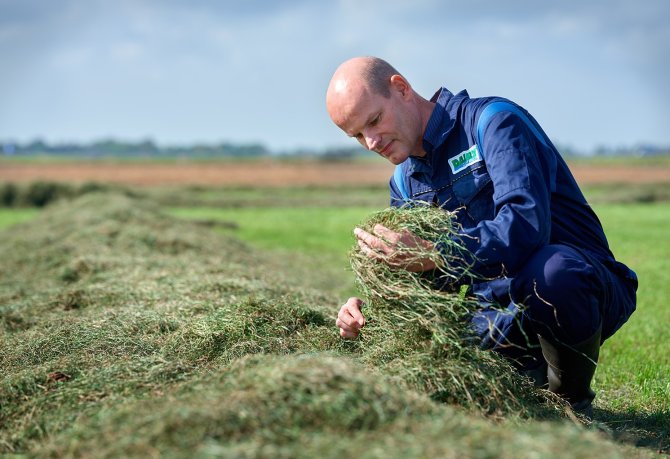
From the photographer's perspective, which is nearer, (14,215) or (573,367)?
(573,367)

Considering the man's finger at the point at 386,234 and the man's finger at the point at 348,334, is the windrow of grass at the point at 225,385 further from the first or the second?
the man's finger at the point at 386,234

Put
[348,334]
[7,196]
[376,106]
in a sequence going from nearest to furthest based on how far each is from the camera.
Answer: [376,106] → [348,334] → [7,196]

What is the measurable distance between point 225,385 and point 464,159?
1.80 m

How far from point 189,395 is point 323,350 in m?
1.26

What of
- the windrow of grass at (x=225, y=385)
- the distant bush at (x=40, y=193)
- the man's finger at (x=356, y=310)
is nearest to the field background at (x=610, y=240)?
the man's finger at (x=356, y=310)

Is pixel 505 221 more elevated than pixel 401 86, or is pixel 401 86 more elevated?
pixel 401 86

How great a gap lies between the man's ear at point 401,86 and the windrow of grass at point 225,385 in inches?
48.3

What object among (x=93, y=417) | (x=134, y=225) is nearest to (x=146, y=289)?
(x=93, y=417)

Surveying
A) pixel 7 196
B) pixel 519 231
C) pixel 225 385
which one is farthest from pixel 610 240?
pixel 7 196

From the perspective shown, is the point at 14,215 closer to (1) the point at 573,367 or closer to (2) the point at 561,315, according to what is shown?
(1) the point at 573,367

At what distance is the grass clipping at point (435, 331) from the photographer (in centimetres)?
353

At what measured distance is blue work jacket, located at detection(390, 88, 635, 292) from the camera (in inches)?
139

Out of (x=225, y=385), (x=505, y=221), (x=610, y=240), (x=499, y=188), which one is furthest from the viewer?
(x=610, y=240)

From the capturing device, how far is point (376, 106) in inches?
153
